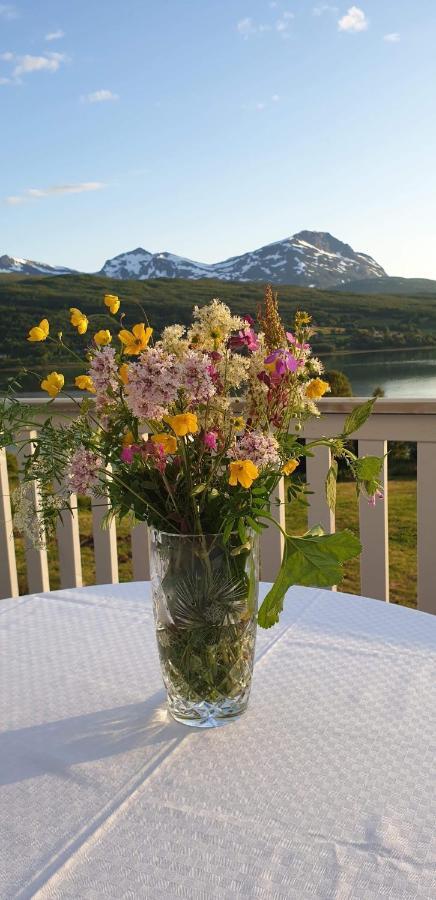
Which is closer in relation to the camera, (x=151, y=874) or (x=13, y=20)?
(x=151, y=874)

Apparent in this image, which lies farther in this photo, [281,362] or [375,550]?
[375,550]

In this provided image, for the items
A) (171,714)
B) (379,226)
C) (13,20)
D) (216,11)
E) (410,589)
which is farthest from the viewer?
(379,226)

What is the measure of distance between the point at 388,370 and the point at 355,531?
2.96 metres

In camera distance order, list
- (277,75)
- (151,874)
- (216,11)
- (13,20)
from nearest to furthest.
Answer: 1. (151,874)
2. (216,11)
3. (277,75)
4. (13,20)

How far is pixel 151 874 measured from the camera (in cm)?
59

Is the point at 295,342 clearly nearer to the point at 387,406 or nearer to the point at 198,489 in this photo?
the point at 198,489

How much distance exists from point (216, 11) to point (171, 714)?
608cm

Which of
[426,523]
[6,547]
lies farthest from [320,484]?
[6,547]

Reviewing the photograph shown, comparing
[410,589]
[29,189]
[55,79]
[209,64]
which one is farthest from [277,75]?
[29,189]

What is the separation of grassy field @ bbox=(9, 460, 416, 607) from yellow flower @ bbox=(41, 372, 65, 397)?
3.10 metres

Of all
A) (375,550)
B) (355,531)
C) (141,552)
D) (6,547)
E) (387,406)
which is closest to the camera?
(387,406)

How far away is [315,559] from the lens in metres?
0.78

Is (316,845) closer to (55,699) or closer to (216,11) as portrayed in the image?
(55,699)

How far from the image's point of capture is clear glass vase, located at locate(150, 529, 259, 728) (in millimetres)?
775
